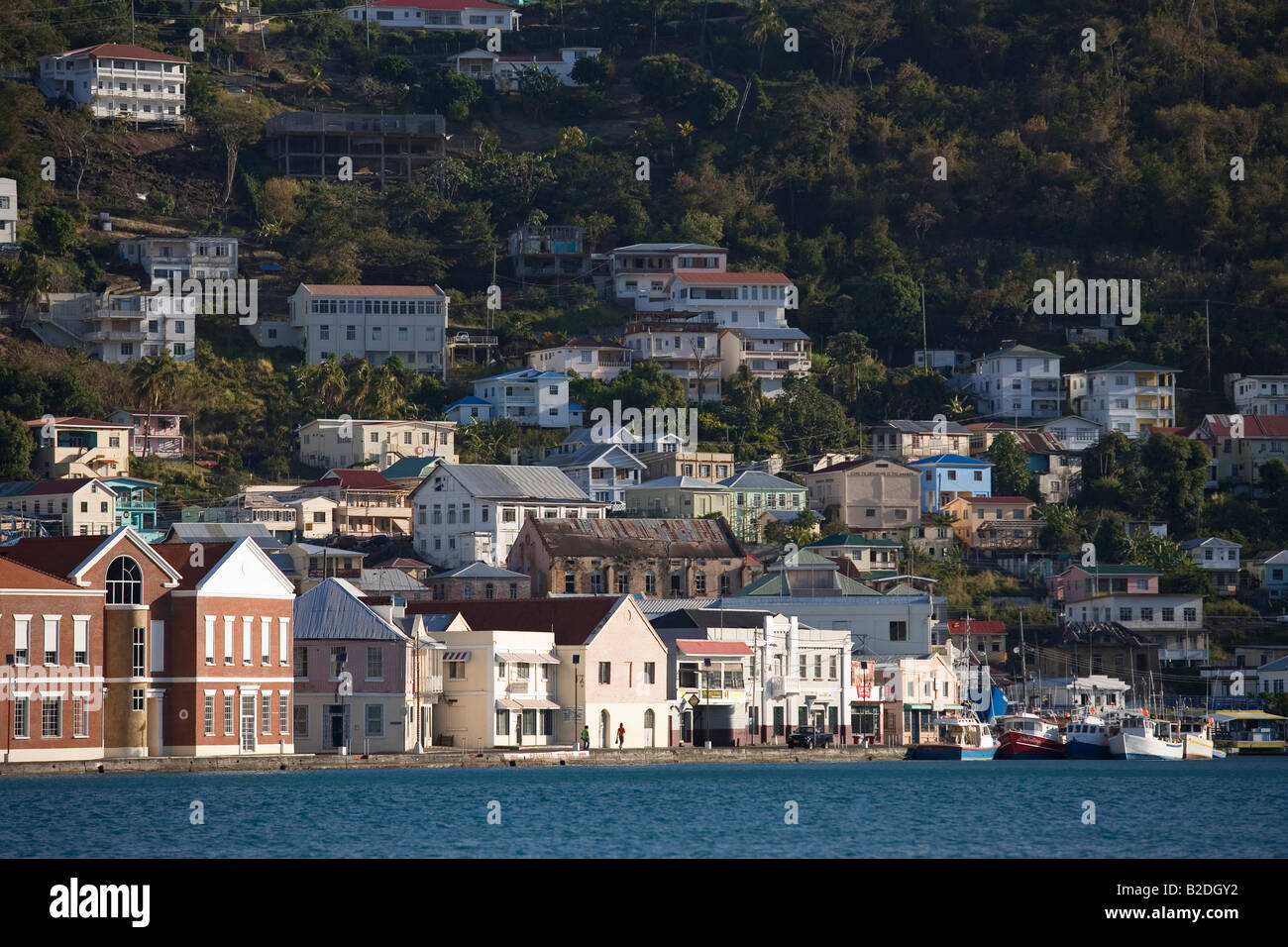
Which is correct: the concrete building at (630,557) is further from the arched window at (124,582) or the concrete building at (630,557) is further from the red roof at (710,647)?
the arched window at (124,582)

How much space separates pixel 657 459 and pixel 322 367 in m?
21.6

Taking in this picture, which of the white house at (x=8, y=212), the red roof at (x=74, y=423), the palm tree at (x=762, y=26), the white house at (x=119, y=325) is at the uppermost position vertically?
the palm tree at (x=762, y=26)

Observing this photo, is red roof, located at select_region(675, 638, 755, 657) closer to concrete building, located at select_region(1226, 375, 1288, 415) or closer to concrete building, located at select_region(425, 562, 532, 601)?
concrete building, located at select_region(425, 562, 532, 601)

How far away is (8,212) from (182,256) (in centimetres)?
1197

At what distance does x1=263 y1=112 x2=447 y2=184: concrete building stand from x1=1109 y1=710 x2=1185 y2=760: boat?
89772 millimetres

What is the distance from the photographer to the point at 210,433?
133625 millimetres

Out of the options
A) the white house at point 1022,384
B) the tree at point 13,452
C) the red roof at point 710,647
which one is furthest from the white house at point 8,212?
the red roof at point 710,647

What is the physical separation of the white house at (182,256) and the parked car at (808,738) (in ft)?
231

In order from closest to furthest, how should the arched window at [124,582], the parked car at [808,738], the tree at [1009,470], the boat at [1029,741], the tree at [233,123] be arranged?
the arched window at [124,582], the parked car at [808,738], the boat at [1029,741], the tree at [1009,470], the tree at [233,123]

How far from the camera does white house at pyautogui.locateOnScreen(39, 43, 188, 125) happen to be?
169375 mm

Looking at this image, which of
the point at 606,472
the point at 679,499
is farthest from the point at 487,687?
the point at 606,472

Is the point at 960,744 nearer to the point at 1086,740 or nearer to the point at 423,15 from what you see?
the point at 1086,740

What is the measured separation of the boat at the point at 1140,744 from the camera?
95.3 meters

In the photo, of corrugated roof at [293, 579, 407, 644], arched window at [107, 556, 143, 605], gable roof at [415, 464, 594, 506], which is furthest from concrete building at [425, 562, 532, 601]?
arched window at [107, 556, 143, 605]
